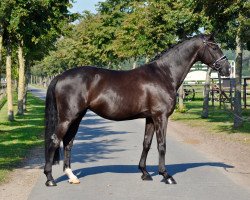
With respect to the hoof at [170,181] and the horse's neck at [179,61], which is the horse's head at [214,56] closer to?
the horse's neck at [179,61]

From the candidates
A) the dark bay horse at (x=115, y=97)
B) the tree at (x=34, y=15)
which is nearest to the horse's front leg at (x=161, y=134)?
the dark bay horse at (x=115, y=97)

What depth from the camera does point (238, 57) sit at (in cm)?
2009

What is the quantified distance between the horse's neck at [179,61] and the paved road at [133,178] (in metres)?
1.92

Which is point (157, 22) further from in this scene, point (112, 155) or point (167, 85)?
point (167, 85)

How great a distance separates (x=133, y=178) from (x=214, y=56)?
112 inches

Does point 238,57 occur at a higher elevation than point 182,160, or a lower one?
higher

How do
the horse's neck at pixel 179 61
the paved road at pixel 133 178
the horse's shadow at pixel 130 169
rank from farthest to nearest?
the horse's shadow at pixel 130 169, the horse's neck at pixel 179 61, the paved road at pixel 133 178

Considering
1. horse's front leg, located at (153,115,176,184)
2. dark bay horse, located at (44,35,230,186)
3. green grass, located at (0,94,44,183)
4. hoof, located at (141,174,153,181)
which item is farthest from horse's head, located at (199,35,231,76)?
green grass, located at (0,94,44,183)

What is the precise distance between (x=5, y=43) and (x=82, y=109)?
A: 11.8m

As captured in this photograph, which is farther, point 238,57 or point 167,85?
point 238,57

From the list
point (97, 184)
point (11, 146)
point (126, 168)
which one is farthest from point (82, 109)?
point (11, 146)

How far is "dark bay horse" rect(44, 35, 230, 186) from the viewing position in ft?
29.4

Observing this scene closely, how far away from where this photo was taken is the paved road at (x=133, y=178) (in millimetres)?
8000

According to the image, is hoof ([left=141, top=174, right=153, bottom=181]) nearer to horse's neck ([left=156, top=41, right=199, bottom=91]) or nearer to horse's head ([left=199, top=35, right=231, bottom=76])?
horse's neck ([left=156, top=41, right=199, bottom=91])
